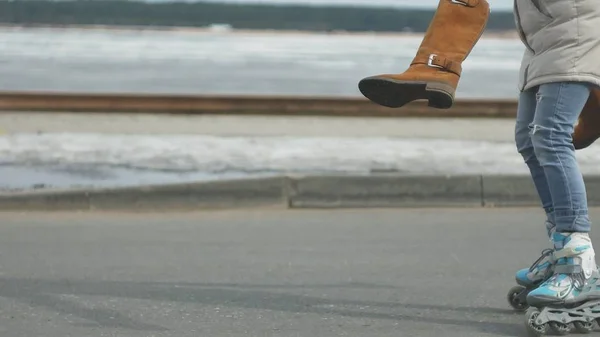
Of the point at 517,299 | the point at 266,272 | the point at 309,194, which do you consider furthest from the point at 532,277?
the point at 309,194

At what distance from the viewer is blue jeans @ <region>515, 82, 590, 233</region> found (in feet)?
13.8

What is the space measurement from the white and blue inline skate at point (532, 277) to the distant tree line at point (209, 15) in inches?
6093

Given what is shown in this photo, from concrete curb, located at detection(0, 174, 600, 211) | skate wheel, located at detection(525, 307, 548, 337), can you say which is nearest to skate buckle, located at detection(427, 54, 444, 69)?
skate wheel, located at detection(525, 307, 548, 337)

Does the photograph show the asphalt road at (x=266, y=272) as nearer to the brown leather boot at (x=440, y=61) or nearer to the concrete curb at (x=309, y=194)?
the concrete curb at (x=309, y=194)

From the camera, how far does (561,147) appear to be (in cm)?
425

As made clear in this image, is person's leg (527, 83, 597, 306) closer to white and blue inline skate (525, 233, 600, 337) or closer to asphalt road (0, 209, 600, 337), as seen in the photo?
white and blue inline skate (525, 233, 600, 337)

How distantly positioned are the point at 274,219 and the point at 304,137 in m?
6.19

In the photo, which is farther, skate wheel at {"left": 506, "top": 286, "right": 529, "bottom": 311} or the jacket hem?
skate wheel at {"left": 506, "top": 286, "right": 529, "bottom": 311}

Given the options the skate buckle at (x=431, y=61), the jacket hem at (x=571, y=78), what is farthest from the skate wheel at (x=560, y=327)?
the skate buckle at (x=431, y=61)

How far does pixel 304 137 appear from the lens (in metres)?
13.8

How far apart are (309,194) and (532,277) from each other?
11.8 ft

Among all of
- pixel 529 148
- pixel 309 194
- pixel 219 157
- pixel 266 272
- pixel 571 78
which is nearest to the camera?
pixel 571 78

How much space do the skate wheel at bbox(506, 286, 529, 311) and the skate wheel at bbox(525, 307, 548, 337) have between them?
40 centimetres

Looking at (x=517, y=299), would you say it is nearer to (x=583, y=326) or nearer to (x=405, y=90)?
(x=583, y=326)
